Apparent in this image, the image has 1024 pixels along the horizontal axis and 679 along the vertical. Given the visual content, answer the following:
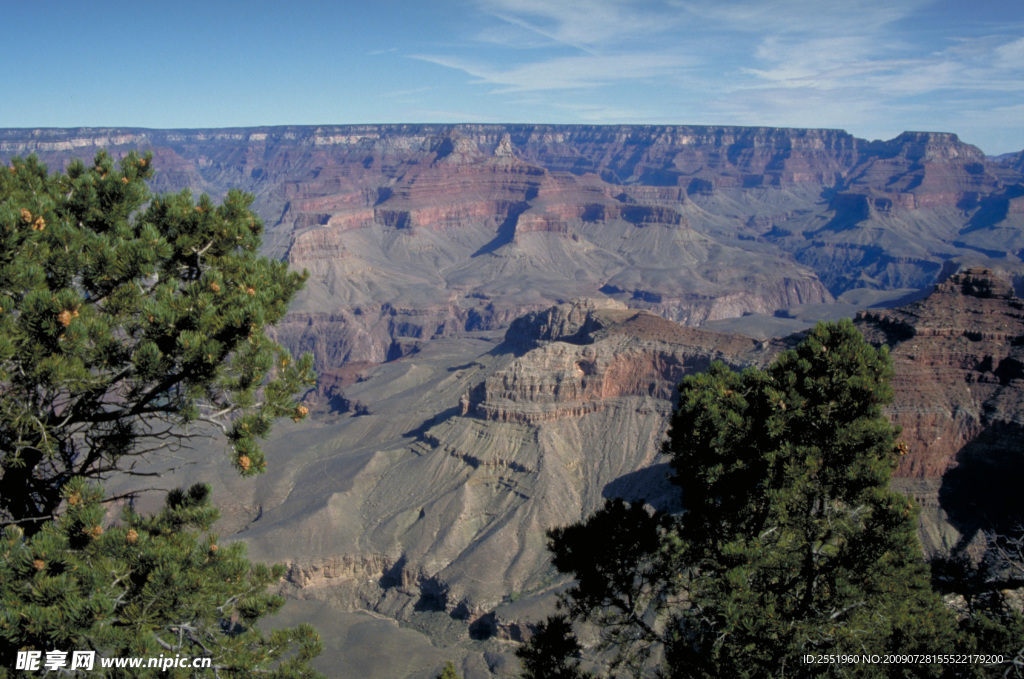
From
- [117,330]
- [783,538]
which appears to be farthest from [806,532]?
[117,330]

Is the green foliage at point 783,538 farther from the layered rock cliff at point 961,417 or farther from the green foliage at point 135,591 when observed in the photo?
the layered rock cliff at point 961,417

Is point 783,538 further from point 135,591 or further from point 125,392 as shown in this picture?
point 125,392

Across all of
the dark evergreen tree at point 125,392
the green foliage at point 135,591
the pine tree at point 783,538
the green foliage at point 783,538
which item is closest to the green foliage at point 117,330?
the dark evergreen tree at point 125,392

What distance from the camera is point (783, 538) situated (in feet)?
52.9

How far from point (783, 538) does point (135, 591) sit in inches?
555

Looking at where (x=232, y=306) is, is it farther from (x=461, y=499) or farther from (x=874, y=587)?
(x=461, y=499)

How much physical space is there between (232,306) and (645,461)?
167ft

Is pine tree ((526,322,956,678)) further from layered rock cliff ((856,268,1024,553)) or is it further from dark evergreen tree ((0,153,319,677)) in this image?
layered rock cliff ((856,268,1024,553))

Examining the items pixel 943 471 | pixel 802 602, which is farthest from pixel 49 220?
pixel 943 471

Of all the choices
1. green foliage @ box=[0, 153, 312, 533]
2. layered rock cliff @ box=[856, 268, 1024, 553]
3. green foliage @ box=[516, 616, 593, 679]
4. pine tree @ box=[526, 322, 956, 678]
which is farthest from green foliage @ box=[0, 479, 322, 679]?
layered rock cliff @ box=[856, 268, 1024, 553]

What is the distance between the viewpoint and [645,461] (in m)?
58.3

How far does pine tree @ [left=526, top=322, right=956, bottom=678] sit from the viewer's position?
14.1 metres

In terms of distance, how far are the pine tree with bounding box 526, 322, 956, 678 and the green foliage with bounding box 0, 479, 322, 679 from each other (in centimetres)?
854

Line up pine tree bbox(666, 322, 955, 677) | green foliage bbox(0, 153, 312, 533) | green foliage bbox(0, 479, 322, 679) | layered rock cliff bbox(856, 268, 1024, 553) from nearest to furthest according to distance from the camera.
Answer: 1. green foliage bbox(0, 479, 322, 679)
2. green foliage bbox(0, 153, 312, 533)
3. pine tree bbox(666, 322, 955, 677)
4. layered rock cliff bbox(856, 268, 1024, 553)
